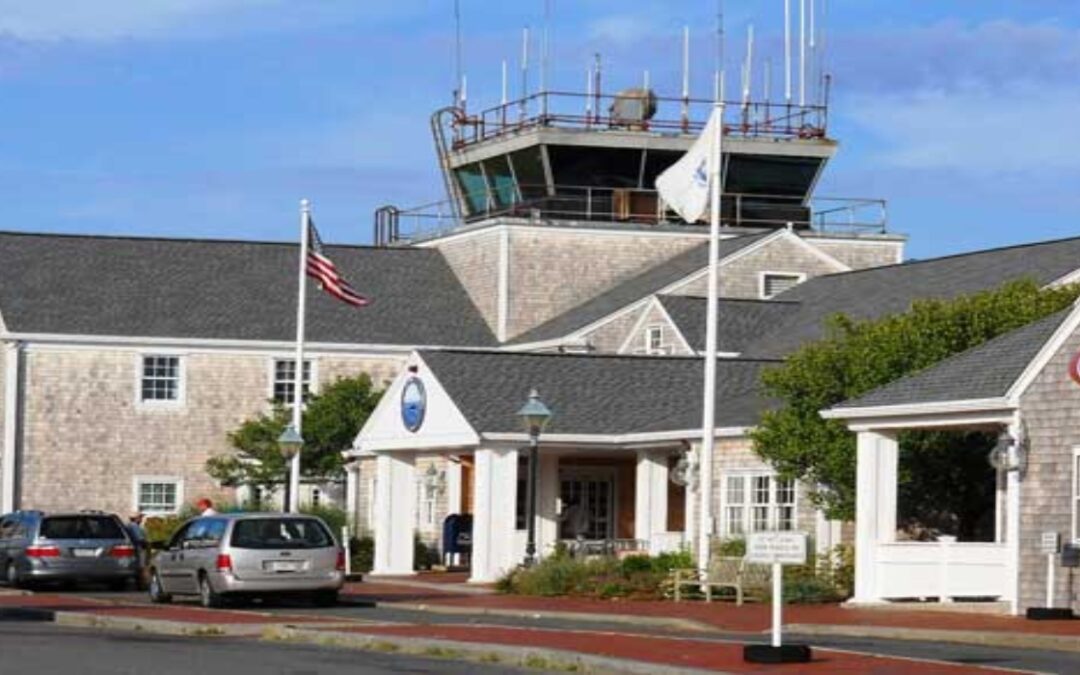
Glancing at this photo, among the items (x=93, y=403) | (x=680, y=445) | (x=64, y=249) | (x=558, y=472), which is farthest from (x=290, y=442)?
(x=64, y=249)

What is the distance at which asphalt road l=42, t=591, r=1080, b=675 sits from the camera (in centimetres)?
2525

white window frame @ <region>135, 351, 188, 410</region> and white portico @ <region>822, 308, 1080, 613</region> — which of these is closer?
white portico @ <region>822, 308, 1080, 613</region>

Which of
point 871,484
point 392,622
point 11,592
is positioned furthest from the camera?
point 11,592

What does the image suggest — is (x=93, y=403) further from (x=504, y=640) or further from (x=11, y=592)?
(x=504, y=640)

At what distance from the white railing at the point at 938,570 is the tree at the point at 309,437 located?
2772cm

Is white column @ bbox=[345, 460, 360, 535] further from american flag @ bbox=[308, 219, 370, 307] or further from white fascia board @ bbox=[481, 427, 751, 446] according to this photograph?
white fascia board @ bbox=[481, 427, 751, 446]

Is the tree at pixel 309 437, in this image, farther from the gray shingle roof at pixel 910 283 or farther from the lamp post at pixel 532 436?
the lamp post at pixel 532 436

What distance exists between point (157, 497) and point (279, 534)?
2930cm

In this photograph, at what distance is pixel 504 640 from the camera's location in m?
27.8

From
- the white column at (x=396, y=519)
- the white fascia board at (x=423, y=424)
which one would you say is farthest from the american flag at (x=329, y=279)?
the white column at (x=396, y=519)

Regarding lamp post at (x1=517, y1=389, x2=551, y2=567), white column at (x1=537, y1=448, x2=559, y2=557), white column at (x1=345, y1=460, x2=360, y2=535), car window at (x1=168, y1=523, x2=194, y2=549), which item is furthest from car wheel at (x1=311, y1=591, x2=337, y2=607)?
white column at (x1=345, y1=460, x2=360, y2=535)

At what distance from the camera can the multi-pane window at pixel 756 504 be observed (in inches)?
1673

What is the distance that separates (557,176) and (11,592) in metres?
28.7

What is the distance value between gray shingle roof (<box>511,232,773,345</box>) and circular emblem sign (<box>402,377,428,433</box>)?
1435 cm
